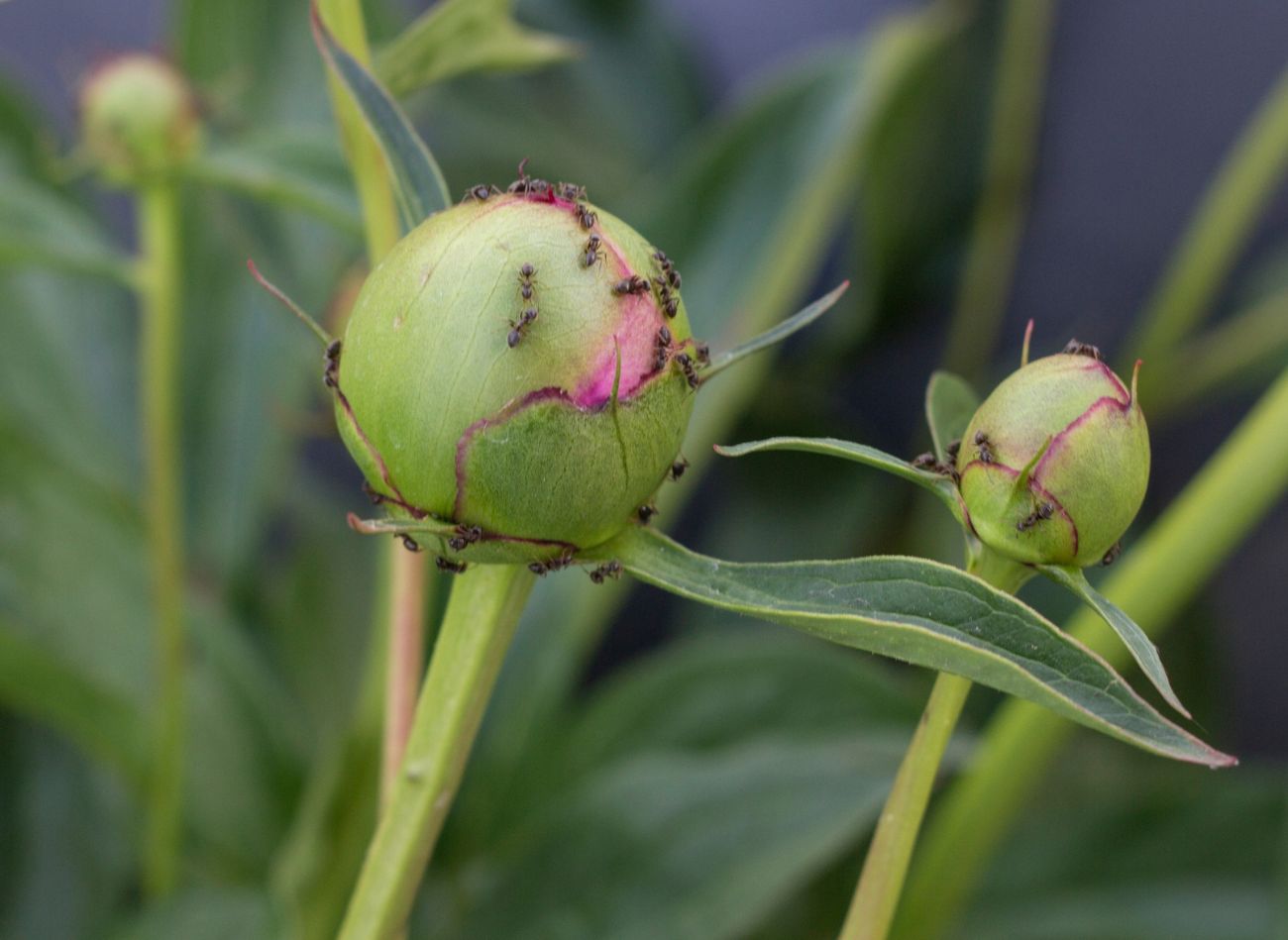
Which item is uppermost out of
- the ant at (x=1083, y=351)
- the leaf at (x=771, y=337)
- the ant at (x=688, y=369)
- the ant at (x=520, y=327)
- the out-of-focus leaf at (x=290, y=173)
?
the out-of-focus leaf at (x=290, y=173)

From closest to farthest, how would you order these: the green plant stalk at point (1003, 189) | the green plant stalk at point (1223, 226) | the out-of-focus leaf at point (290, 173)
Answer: the out-of-focus leaf at point (290, 173) → the green plant stalk at point (1223, 226) → the green plant stalk at point (1003, 189)

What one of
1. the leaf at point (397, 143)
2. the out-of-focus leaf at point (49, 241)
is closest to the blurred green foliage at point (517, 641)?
the out-of-focus leaf at point (49, 241)

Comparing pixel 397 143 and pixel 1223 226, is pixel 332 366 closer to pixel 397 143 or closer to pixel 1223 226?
pixel 397 143

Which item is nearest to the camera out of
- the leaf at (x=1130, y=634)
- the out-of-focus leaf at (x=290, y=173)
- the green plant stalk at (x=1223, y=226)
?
the leaf at (x=1130, y=634)

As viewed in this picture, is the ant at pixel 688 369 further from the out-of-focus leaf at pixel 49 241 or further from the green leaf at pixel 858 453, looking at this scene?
the out-of-focus leaf at pixel 49 241

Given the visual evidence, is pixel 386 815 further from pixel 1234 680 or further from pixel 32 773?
Answer: pixel 1234 680

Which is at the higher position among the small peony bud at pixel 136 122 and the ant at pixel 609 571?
the small peony bud at pixel 136 122

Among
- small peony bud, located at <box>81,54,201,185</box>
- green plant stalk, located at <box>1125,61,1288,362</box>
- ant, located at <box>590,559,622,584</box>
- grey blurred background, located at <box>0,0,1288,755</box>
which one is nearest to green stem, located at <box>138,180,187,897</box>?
small peony bud, located at <box>81,54,201,185</box>
